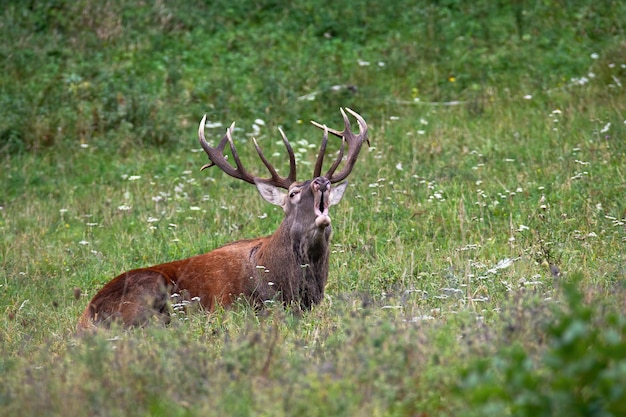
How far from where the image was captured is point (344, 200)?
10.6 metres

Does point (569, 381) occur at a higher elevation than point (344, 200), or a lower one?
higher

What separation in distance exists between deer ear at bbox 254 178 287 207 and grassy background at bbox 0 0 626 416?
33.1 inches

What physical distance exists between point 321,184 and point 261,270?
3.24 feet

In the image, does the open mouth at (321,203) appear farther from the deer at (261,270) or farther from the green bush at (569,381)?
the green bush at (569,381)

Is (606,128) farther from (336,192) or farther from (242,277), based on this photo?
(242,277)

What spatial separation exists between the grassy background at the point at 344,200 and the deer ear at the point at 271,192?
84 centimetres

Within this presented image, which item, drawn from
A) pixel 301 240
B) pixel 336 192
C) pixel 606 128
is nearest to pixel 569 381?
pixel 301 240

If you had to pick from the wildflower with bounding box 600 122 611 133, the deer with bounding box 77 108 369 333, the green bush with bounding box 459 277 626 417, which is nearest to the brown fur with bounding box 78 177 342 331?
the deer with bounding box 77 108 369 333

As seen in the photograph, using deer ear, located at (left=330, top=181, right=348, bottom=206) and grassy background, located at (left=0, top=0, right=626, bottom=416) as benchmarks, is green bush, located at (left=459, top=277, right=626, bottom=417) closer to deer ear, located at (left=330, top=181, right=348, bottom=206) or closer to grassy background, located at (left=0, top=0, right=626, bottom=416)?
grassy background, located at (left=0, top=0, right=626, bottom=416)

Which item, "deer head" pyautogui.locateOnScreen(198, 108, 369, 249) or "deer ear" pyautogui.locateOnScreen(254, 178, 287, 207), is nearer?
"deer head" pyautogui.locateOnScreen(198, 108, 369, 249)

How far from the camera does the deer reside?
8047 millimetres

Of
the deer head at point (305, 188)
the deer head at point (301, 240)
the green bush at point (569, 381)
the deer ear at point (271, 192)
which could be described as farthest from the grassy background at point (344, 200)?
the deer ear at point (271, 192)

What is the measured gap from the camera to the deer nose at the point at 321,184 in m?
7.90

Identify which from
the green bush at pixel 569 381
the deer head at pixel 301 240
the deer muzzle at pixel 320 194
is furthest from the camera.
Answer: the deer head at pixel 301 240
